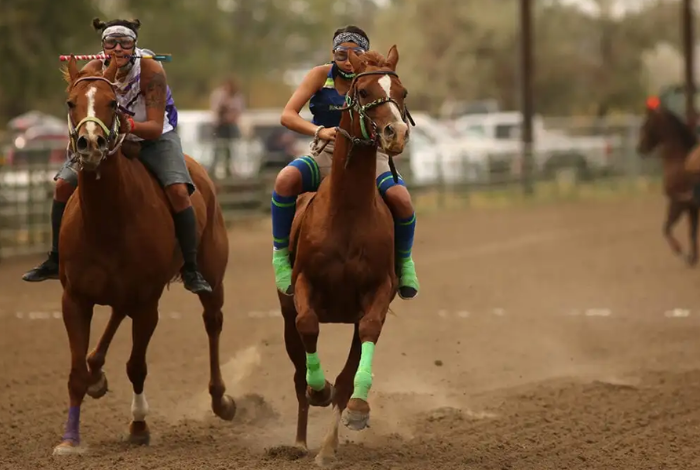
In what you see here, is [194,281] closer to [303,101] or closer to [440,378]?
[303,101]

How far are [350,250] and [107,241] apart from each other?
1.50m

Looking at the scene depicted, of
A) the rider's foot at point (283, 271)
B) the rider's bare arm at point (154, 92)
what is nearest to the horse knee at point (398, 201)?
the rider's foot at point (283, 271)

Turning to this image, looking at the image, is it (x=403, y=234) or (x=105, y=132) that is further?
(x=403, y=234)

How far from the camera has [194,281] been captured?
844cm

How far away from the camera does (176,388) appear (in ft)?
32.8

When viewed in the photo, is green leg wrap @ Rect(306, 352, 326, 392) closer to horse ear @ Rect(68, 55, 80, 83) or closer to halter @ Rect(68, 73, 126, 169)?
halter @ Rect(68, 73, 126, 169)

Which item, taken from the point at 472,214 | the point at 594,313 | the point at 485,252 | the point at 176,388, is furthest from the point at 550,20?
the point at 176,388

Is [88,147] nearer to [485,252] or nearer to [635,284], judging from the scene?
[635,284]

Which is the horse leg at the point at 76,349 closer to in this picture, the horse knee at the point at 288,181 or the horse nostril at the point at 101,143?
the horse nostril at the point at 101,143

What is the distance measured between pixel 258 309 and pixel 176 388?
13.4 feet

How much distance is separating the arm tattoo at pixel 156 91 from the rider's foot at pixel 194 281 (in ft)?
3.71

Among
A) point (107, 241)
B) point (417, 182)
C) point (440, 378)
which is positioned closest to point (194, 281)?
point (107, 241)

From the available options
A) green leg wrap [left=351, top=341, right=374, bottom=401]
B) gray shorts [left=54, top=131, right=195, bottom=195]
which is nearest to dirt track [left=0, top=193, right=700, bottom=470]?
green leg wrap [left=351, top=341, right=374, bottom=401]

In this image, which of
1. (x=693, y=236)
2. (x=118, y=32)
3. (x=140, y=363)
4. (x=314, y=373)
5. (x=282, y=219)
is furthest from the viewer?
(x=693, y=236)
